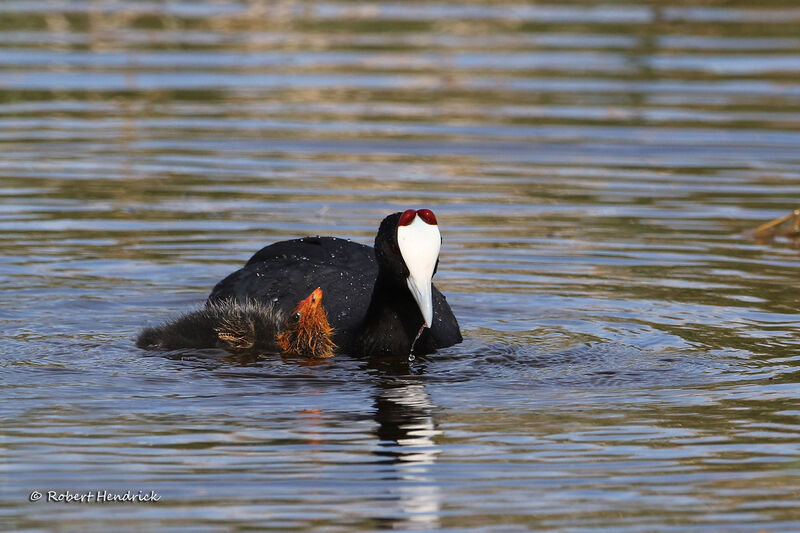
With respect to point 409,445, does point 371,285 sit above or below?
above

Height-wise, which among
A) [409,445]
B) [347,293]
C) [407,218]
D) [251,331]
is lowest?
[409,445]

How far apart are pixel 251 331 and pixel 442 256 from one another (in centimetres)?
250

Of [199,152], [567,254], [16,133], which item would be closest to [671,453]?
[567,254]

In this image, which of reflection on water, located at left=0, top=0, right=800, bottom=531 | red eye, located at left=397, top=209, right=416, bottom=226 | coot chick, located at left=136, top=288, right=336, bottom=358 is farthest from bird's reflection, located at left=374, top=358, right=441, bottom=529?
red eye, located at left=397, top=209, right=416, bottom=226

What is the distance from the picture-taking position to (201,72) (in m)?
16.0

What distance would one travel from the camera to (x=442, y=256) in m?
9.55

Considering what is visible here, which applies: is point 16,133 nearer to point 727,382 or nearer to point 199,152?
point 199,152

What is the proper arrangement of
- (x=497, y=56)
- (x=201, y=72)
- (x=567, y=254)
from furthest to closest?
(x=497, y=56) < (x=201, y=72) < (x=567, y=254)

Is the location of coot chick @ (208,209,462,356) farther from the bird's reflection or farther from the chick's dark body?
the bird's reflection

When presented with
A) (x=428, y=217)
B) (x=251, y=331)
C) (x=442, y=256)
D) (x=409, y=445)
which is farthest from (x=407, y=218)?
(x=442, y=256)

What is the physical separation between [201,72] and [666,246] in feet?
24.5

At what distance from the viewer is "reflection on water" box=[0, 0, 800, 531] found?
5414mm

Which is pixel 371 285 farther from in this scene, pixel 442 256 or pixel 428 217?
pixel 442 256

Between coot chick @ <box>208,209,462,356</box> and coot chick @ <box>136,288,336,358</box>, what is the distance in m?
0.23
